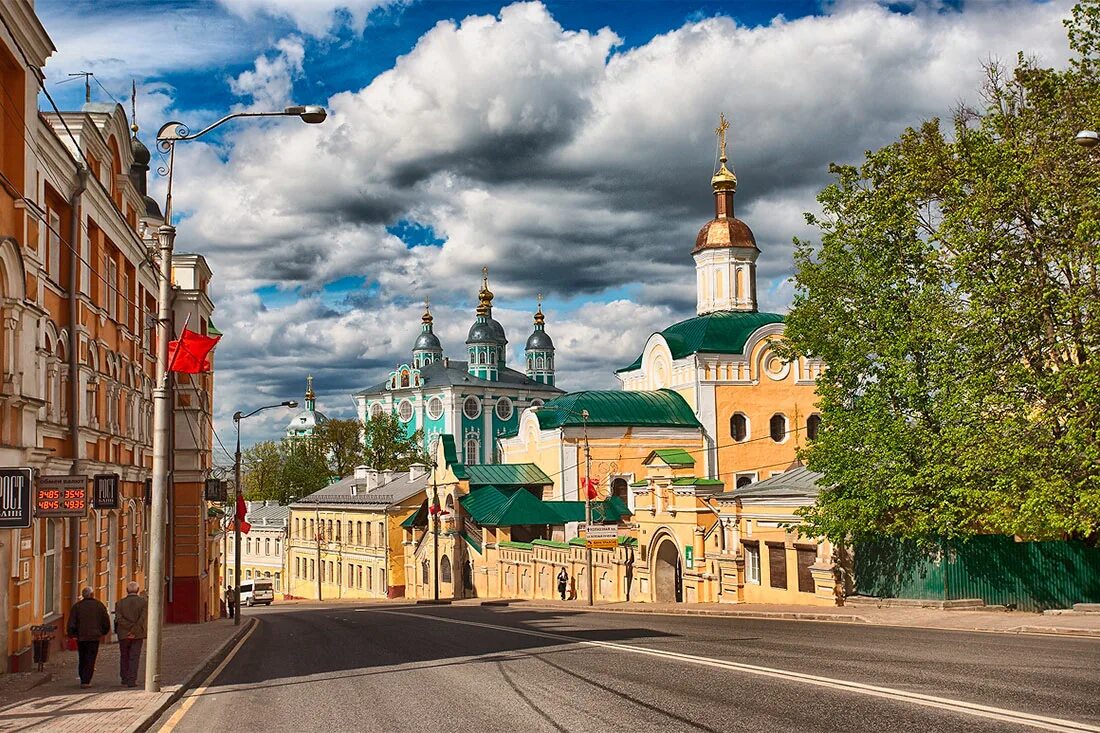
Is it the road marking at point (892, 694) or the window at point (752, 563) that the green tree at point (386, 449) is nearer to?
the window at point (752, 563)

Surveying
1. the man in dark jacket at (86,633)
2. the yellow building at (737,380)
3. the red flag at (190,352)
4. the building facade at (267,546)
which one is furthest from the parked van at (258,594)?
the man in dark jacket at (86,633)

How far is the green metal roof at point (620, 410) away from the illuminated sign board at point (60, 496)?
148 ft

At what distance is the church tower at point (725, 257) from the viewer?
66.1 m

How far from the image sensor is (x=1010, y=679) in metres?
12.2

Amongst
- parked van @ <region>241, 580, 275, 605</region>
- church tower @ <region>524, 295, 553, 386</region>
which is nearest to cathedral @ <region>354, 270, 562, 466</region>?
church tower @ <region>524, 295, 553, 386</region>

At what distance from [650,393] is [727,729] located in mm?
55245

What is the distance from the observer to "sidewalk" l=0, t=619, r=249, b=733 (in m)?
11.5

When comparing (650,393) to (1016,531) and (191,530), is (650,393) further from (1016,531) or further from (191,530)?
(1016,531)

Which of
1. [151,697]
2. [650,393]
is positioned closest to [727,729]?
[151,697]

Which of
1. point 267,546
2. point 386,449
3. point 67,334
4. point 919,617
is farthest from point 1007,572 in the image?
point 386,449

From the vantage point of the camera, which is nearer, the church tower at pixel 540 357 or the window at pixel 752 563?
the window at pixel 752 563

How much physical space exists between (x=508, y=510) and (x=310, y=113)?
40971 millimetres

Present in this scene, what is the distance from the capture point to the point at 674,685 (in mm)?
12773

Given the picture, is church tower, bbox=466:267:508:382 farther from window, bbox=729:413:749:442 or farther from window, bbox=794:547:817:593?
window, bbox=794:547:817:593
